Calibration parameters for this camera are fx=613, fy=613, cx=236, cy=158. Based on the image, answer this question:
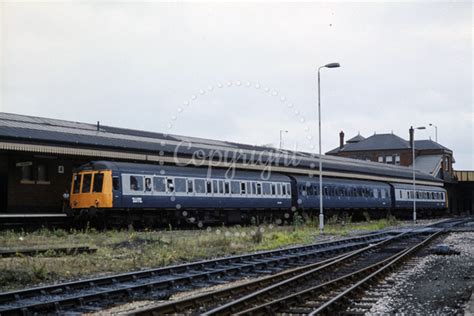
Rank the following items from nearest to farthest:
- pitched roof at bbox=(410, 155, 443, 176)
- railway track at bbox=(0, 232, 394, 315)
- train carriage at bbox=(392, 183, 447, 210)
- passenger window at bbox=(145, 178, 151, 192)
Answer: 1. railway track at bbox=(0, 232, 394, 315)
2. passenger window at bbox=(145, 178, 151, 192)
3. train carriage at bbox=(392, 183, 447, 210)
4. pitched roof at bbox=(410, 155, 443, 176)

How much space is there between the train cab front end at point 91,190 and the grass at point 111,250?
1406 mm

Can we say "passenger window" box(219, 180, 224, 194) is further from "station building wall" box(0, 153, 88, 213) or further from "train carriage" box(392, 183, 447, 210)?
"train carriage" box(392, 183, 447, 210)

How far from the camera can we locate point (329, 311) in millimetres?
9898

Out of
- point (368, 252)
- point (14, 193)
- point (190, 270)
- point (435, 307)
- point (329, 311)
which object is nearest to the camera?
point (329, 311)

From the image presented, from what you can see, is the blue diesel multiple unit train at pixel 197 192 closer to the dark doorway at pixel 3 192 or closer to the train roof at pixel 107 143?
the train roof at pixel 107 143

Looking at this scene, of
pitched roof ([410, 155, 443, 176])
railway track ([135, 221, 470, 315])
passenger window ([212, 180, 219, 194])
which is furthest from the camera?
pitched roof ([410, 155, 443, 176])

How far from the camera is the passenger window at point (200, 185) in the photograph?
103 feet

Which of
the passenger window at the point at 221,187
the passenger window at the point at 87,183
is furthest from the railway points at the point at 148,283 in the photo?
the passenger window at the point at 221,187

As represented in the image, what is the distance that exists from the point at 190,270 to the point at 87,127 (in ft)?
70.3

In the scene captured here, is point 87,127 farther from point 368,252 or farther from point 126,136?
point 368,252

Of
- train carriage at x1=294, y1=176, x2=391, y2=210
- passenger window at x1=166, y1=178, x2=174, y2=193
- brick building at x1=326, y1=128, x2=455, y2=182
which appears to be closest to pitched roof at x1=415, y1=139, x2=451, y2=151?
brick building at x1=326, y1=128, x2=455, y2=182

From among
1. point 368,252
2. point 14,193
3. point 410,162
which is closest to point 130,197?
point 14,193

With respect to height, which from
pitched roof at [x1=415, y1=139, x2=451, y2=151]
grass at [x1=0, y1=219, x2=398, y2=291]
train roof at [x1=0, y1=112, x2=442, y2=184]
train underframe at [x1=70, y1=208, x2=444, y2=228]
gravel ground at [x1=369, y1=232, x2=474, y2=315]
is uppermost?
pitched roof at [x1=415, y1=139, x2=451, y2=151]

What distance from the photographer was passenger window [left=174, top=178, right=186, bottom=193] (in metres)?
30.1
